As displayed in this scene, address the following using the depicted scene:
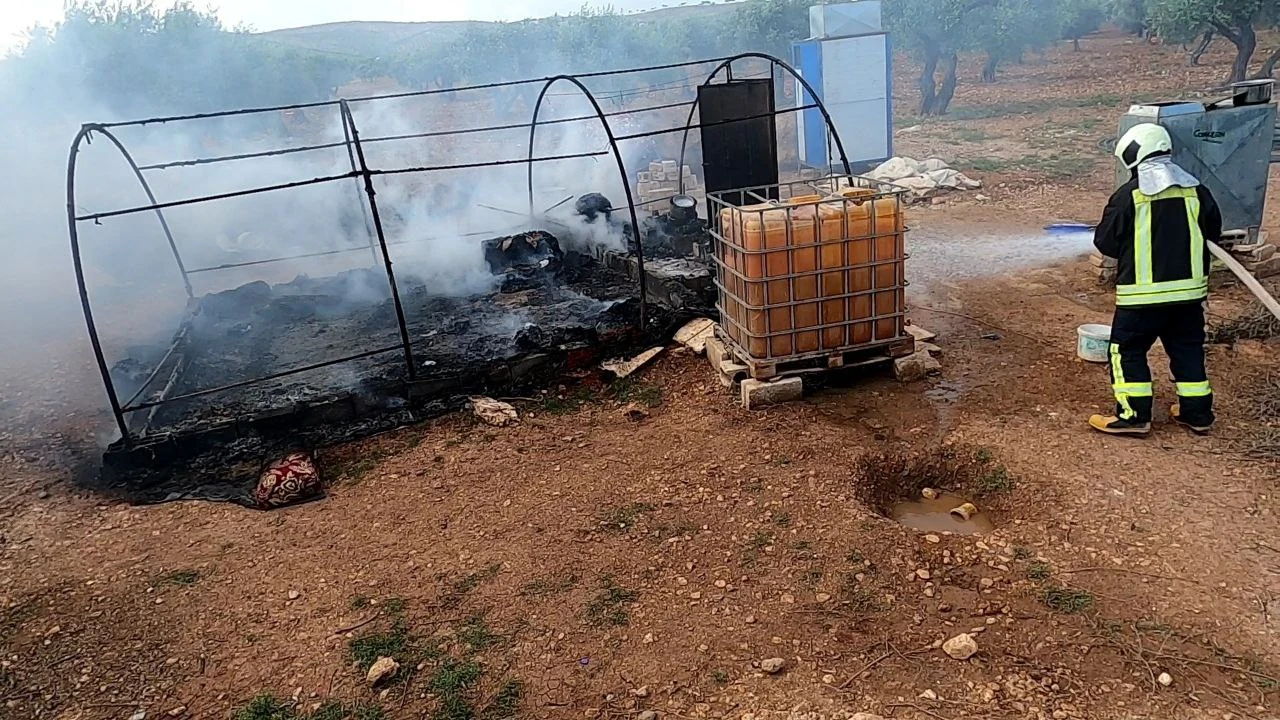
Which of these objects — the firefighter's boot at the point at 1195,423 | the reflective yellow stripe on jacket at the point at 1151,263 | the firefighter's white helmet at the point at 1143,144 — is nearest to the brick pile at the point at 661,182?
the firefighter's white helmet at the point at 1143,144

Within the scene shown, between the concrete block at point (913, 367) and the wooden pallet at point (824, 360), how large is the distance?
74 mm

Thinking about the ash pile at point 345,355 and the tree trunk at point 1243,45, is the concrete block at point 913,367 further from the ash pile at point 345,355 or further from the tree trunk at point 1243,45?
the tree trunk at point 1243,45

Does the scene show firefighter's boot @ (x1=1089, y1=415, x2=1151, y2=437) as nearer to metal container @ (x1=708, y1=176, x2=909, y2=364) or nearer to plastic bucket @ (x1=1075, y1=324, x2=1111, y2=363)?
plastic bucket @ (x1=1075, y1=324, x2=1111, y2=363)

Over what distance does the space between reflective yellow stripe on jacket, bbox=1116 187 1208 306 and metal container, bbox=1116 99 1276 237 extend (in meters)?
3.45

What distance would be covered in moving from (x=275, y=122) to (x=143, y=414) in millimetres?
19272

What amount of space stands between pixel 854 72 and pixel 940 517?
582 inches

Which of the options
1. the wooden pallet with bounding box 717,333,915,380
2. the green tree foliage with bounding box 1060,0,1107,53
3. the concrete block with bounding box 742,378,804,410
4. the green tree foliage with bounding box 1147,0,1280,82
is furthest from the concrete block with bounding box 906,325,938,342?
the green tree foliage with bounding box 1060,0,1107,53

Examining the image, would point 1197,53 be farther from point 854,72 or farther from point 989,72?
point 854,72

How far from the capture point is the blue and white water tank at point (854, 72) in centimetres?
1755

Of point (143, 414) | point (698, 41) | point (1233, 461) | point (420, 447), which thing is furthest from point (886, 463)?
point (698, 41)

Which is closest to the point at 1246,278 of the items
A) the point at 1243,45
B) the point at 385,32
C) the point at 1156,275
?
the point at 1156,275

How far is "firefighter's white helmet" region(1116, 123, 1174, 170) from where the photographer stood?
5.43 metres

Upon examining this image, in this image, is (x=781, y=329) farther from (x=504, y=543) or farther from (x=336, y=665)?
(x=336, y=665)

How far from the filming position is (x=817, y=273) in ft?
21.1
